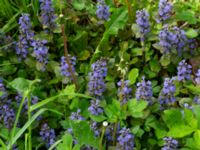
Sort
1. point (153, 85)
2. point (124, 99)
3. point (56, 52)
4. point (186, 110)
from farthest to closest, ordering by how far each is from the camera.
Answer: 1. point (56, 52)
2. point (153, 85)
3. point (124, 99)
4. point (186, 110)

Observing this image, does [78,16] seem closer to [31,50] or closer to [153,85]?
[31,50]

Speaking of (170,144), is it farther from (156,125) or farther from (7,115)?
(7,115)

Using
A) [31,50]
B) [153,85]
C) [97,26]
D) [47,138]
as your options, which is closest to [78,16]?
[97,26]

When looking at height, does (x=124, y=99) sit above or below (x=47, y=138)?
above

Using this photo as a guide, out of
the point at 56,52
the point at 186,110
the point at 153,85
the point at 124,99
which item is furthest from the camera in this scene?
the point at 56,52

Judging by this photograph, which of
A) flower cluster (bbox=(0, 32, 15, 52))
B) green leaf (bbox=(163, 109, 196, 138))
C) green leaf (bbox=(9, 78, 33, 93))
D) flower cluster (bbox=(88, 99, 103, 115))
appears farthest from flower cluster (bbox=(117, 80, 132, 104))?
flower cluster (bbox=(0, 32, 15, 52))

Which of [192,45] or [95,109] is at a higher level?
[192,45]

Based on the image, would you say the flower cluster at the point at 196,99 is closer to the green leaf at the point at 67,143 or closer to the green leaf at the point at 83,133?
the green leaf at the point at 83,133

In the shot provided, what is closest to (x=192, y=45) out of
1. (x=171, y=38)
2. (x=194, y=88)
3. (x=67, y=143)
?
(x=171, y=38)
